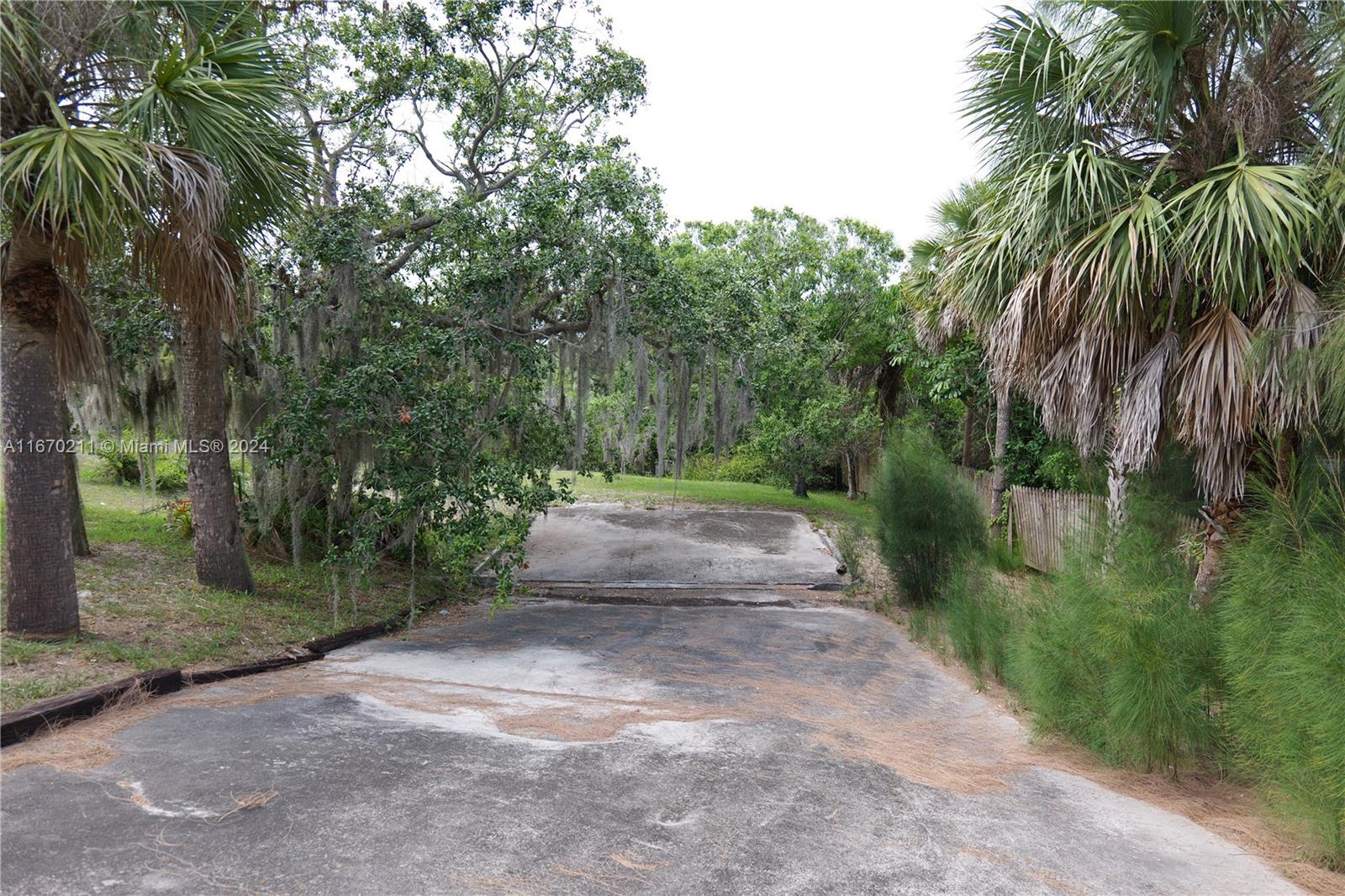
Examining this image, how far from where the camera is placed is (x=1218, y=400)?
6457mm

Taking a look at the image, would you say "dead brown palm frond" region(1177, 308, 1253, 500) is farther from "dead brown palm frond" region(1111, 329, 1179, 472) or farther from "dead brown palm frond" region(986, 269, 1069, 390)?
"dead brown palm frond" region(986, 269, 1069, 390)

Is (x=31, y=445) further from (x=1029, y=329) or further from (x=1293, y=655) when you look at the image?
(x=1293, y=655)

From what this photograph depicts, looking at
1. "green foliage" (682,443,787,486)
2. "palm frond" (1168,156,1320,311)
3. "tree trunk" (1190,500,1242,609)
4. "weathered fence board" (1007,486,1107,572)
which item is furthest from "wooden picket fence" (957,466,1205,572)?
"green foliage" (682,443,787,486)

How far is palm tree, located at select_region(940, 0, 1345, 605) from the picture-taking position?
622 cm

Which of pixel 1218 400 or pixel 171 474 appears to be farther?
pixel 171 474

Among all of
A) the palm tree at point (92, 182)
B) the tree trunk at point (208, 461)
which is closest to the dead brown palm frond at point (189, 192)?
the palm tree at point (92, 182)

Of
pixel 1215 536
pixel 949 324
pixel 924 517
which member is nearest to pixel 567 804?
pixel 1215 536

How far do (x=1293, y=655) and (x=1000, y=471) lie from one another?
408 inches

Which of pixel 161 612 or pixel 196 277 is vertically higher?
pixel 196 277

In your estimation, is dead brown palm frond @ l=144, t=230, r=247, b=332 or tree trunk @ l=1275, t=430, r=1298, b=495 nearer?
tree trunk @ l=1275, t=430, r=1298, b=495

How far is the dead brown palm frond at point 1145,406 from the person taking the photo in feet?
22.7

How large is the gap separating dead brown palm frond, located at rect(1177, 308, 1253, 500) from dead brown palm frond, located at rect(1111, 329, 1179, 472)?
159 millimetres

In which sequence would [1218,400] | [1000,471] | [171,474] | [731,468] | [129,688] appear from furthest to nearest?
[731,468] → [171,474] → [1000,471] → [1218,400] → [129,688]

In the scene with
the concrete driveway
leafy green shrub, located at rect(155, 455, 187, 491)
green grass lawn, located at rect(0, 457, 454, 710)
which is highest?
leafy green shrub, located at rect(155, 455, 187, 491)
